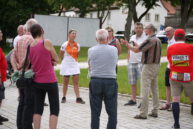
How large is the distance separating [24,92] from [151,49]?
2984 millimetres

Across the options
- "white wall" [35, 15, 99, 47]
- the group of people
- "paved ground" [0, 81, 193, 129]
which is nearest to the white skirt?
"paved ground" [0, 81, 193, 129]

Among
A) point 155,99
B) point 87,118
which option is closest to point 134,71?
point 155,99

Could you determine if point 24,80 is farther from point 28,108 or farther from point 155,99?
point 155,99

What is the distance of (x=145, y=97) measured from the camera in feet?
25.1

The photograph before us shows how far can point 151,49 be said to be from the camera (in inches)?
298

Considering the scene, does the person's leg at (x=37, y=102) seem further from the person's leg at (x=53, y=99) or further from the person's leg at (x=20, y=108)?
the person's leg at (x=20, y=108)

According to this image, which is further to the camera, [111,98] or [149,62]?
[149,62]

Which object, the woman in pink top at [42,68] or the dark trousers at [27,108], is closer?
the woman in pink top at [42,68]

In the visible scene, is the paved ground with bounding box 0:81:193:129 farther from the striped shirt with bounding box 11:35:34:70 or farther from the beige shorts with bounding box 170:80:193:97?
the striped shirt with bounding box 11:35:34:70

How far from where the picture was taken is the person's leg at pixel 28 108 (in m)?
5.79

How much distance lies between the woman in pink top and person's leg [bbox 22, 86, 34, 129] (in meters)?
0.12

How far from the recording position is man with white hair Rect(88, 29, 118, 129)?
5742 mm

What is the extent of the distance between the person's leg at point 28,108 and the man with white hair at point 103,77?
99 centimetres

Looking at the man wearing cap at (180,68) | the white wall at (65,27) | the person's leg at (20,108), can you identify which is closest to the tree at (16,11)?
the white wall at (65,27)
